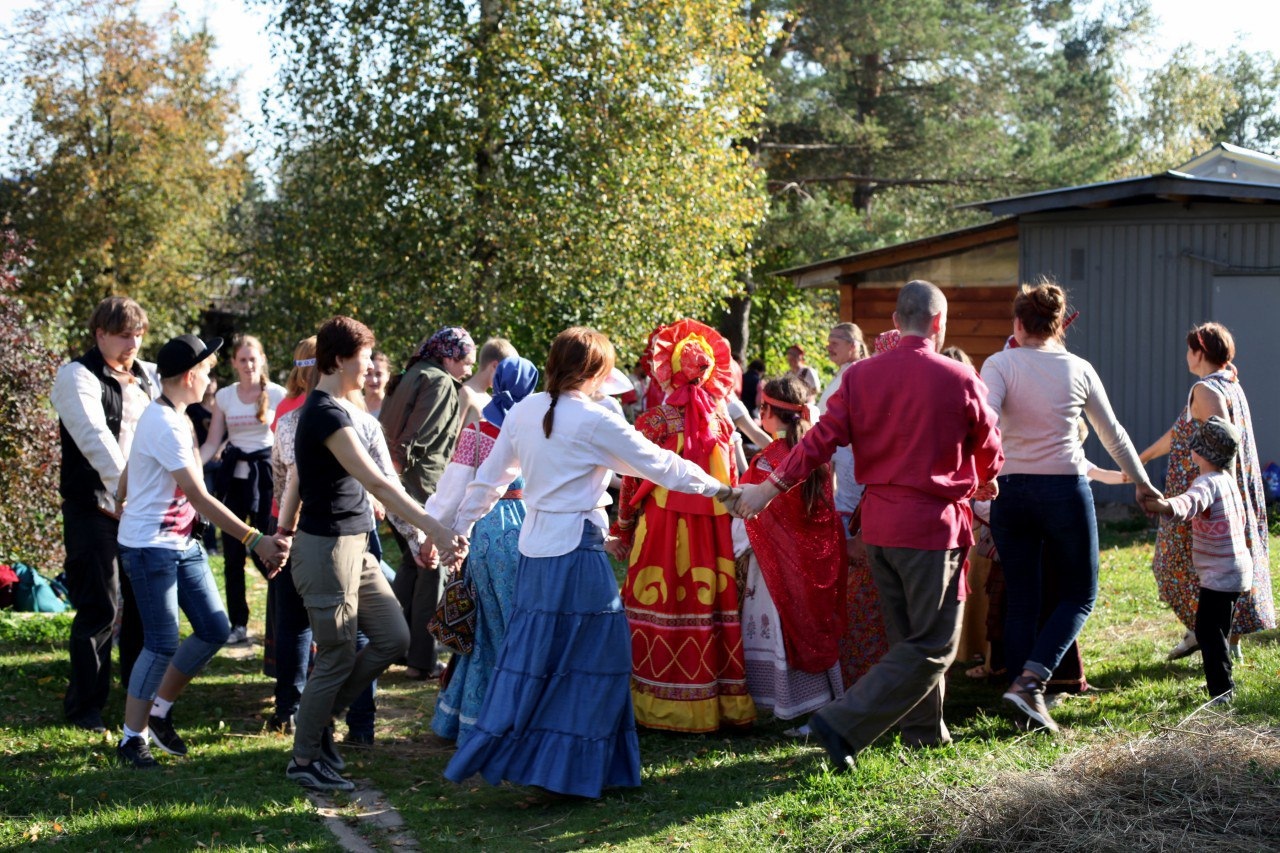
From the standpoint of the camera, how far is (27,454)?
10125 mm

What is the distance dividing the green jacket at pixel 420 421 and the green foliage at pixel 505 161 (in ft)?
25.6

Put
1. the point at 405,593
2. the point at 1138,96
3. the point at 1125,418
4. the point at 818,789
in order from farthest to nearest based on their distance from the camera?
the point at 1138,96, the point at 1125,418, the point at 405,593, the point at 818,789

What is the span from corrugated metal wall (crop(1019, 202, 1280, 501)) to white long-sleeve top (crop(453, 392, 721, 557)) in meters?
9.37

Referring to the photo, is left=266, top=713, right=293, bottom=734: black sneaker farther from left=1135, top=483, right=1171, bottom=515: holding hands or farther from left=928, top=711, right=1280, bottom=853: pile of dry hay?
left=1135, top=483, right=1171, bottom=515: holding hands

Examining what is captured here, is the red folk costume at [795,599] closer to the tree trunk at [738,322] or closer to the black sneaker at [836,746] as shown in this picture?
the black sneaker at [836,746]

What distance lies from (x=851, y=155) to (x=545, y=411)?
21.7 meters

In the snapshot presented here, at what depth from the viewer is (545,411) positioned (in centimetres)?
512

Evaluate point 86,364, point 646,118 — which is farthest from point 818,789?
point 646,118

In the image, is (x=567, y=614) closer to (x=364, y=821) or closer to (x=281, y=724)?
(x=364, y=821)

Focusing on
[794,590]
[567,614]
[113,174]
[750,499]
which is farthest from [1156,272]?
[113,174]

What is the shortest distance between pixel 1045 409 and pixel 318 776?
3.56 meters

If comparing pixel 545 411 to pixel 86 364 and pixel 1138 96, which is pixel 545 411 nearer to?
pixel 86 364

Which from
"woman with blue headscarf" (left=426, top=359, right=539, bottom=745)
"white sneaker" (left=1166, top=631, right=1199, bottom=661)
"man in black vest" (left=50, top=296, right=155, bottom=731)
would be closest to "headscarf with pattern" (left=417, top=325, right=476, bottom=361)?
"woman with blue headscarf" (left=426, top=359, right=539, bottom=745)

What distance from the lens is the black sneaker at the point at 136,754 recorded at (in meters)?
5.58
